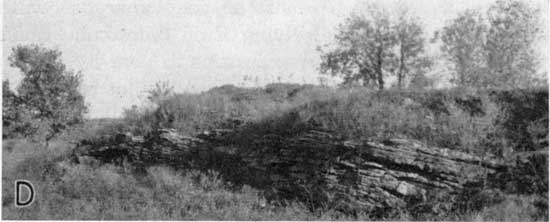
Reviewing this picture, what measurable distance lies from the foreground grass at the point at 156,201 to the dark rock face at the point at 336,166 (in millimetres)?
358

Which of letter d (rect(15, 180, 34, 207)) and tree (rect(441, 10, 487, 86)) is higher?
tree (rect(441, 10, 487, 86))

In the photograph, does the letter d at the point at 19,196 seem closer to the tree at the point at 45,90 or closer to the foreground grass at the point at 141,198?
the foreground grass at the point at 141,198

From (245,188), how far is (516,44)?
1049 centimetres

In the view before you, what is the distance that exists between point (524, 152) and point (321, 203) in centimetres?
400

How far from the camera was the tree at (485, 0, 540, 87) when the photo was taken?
1530 cm

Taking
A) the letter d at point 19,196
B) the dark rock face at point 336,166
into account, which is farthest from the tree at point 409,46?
the letter d at point 19,196

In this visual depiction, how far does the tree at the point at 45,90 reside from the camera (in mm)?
19734

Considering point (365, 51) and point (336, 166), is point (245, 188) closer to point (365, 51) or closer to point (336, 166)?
point (336, 166)

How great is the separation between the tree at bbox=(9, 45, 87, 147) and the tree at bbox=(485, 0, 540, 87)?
16458mm

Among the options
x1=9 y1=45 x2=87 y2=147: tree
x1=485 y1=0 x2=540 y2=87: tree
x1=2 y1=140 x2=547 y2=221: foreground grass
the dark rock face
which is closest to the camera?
x1=2 y1=140 x2=547 y2=221: foreground grass

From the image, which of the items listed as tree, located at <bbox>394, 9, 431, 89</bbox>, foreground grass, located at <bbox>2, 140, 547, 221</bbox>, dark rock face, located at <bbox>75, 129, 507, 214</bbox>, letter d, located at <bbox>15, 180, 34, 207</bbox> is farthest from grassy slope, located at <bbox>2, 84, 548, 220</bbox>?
tree, located at <bbox>394, 9, 431, 89</bbox>

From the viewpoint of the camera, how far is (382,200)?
352 inches

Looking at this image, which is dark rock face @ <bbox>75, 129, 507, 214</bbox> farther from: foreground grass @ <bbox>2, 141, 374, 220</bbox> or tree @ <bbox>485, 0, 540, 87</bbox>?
tree @ <bbox>485, 0, 540, 87</bbox>

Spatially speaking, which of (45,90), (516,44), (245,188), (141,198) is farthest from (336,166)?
(45,90)
